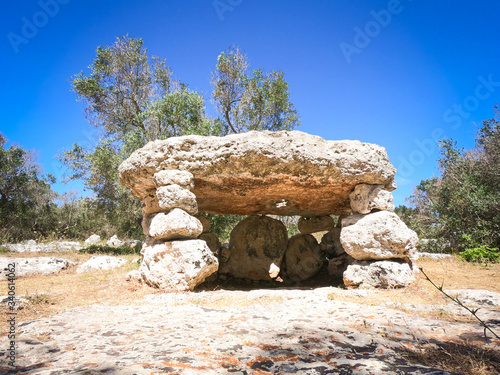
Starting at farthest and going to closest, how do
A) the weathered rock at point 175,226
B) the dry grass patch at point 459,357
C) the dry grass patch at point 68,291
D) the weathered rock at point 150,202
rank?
the weathered rock at point 150,202 → the weathered rock at point 175,226 → the dry grass patch at point 68,291 → the dry grass patch at point 459,357

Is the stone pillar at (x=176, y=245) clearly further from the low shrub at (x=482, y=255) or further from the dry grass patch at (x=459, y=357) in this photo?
the low shrub at (x=482, y=255)

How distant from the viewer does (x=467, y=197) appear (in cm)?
1123

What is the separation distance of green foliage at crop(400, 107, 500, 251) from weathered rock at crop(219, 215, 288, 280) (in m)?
6.96

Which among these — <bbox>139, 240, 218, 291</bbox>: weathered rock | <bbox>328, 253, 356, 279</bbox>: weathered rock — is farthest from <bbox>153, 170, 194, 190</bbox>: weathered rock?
<bbox>328, 253, 356, 279</bbox>: weathered rock

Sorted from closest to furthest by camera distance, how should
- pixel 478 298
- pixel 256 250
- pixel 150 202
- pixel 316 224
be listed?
1. pixel 478 298
2. pixel 150 202
3. pixel 256 250
4. pixel 316 224

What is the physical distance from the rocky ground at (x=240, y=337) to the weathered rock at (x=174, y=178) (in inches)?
102

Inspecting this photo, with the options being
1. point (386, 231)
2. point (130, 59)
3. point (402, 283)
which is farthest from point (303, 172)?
point (130, 59)

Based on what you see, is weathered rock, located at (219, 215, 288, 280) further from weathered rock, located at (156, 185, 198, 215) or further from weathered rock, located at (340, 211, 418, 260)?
weathered rock, located at (156, 185, 198, 215)

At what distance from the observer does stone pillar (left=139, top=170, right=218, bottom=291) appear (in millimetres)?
6195

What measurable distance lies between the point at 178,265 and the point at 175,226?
0.80 m

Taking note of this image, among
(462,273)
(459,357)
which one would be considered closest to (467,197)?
(462,273)

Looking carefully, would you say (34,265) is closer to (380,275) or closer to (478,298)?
(380,275)

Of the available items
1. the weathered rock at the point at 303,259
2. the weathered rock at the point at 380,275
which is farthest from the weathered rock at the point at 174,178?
the weathered rock at the point at 303,259

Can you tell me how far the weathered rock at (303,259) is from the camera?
9.46 metres
